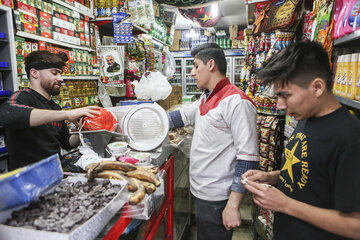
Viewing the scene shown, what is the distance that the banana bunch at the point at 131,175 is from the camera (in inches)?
47.0

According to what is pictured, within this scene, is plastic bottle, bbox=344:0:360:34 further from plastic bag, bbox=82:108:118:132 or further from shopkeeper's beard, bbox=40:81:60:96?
shopkeeper's beard, bbox=40:81:60:96

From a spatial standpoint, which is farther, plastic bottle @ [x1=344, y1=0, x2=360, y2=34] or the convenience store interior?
the convenience store interior

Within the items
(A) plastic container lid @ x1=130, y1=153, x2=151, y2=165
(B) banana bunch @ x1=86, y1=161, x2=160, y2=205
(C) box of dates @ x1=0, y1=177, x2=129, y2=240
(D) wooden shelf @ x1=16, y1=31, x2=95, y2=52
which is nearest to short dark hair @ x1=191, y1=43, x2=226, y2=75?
(A) plastic container lid @ x1=130, y1=153, x2=151, y2=165

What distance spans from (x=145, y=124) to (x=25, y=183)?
1.14 metres

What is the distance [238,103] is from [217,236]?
1.06m

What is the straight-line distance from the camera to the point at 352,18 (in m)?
1.32

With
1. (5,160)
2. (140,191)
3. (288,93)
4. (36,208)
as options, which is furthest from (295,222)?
(5,160)

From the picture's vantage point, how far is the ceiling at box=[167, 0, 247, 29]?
23.2 ft

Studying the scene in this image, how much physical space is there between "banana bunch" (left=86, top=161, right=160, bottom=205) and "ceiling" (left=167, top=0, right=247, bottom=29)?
19.1ft

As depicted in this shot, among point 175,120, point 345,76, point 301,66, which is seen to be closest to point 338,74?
point 345,76

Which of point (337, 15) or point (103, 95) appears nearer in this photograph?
point (337, 15)

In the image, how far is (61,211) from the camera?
90 centimetres

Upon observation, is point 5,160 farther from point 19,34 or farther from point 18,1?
point 18,1

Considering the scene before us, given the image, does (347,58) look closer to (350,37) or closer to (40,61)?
(350,37)
